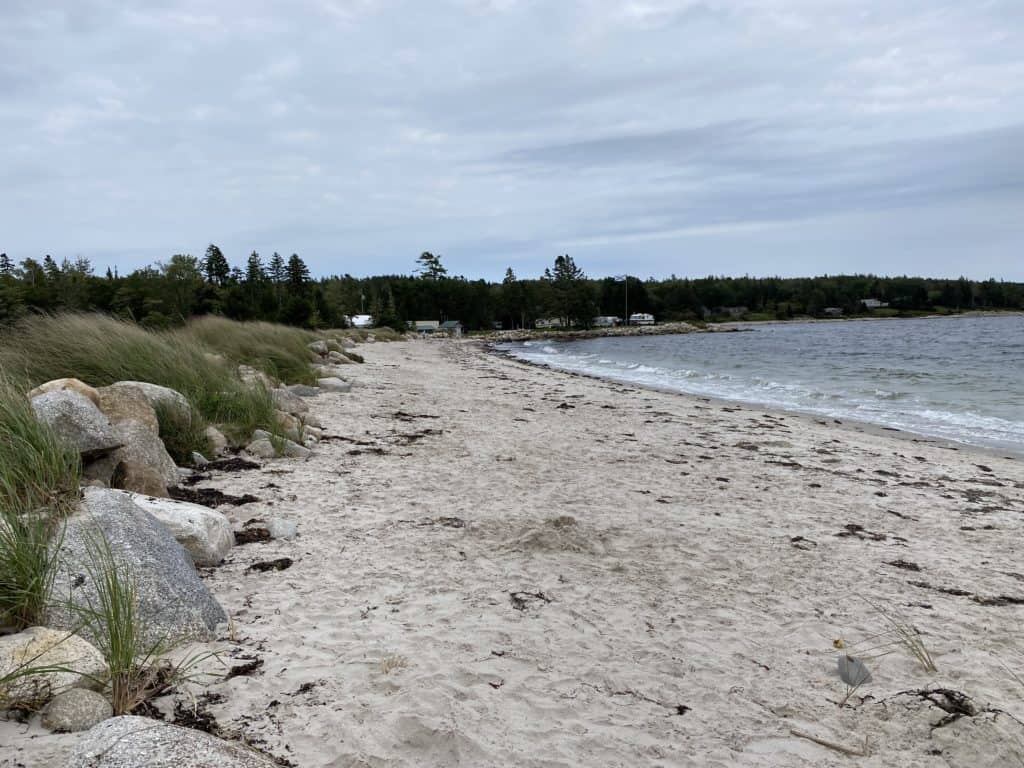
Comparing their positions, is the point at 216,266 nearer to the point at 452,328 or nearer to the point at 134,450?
the point at 452,328

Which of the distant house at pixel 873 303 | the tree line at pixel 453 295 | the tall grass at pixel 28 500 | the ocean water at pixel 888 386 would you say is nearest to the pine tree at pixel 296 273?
the tree line at pixel 453 295

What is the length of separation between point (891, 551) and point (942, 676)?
2146 mm

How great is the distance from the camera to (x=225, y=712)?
279 centimetres

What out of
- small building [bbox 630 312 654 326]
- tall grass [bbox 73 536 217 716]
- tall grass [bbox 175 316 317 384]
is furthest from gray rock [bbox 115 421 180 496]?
small building [bbox 630 312 654 326]

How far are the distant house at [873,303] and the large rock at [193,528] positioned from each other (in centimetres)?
14836

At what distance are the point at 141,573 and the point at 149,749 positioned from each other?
1.58 m

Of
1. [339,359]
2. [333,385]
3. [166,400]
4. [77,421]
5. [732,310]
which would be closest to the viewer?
[77,421]

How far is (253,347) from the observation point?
15.1 m

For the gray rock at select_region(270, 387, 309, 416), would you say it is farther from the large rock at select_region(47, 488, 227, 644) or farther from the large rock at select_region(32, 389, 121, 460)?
the large rock at select_region(47, 488, 227, 644)

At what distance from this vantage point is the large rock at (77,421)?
15.9 ft

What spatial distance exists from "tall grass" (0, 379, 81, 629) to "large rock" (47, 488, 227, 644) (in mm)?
87

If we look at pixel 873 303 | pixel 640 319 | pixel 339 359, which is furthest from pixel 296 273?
pixel 873 303

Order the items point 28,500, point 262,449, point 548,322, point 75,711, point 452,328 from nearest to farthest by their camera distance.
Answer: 1. point 75,711
2. point 28,500
3. point 262,449
4. point 452,328
5. point 548,322

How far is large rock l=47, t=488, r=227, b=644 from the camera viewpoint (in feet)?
10.3
